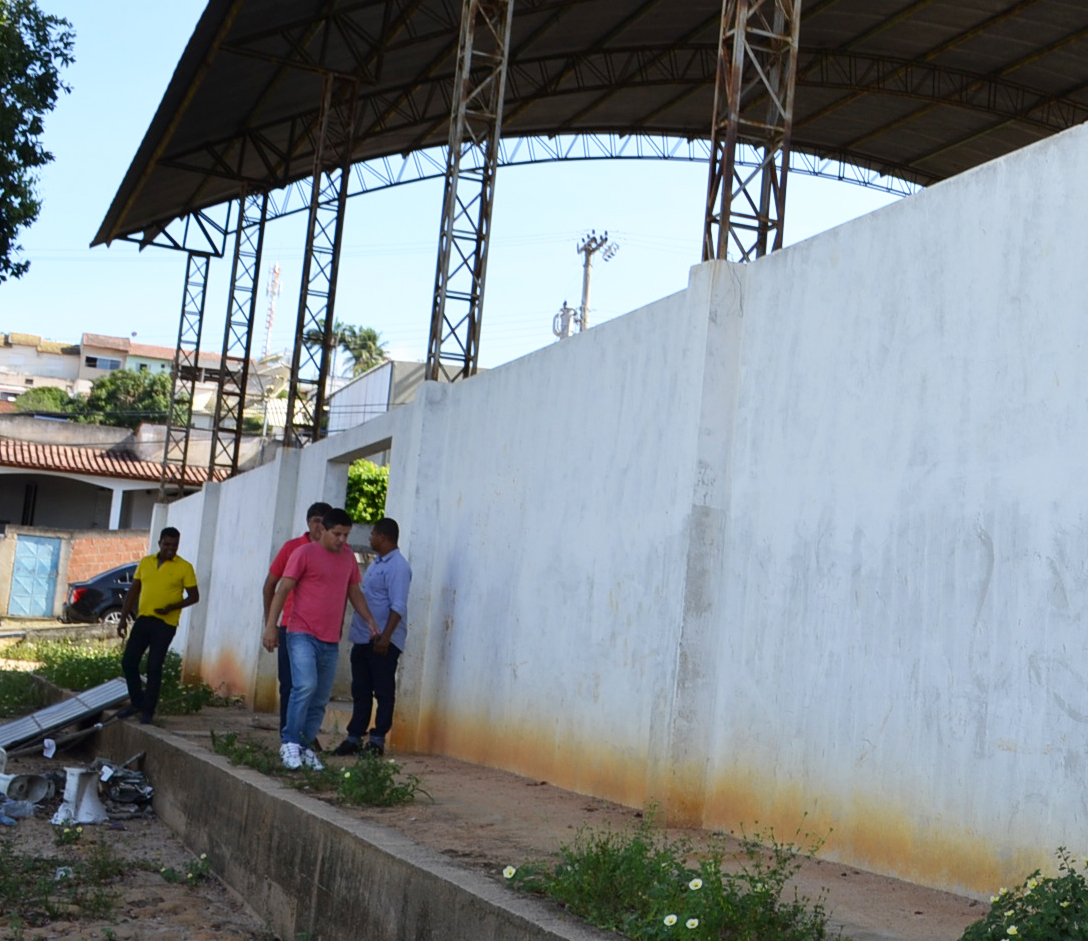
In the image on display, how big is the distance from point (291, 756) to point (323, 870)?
6.66ft

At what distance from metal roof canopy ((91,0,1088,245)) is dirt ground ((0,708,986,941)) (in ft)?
34.8

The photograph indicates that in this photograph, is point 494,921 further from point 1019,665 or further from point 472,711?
point 472,711

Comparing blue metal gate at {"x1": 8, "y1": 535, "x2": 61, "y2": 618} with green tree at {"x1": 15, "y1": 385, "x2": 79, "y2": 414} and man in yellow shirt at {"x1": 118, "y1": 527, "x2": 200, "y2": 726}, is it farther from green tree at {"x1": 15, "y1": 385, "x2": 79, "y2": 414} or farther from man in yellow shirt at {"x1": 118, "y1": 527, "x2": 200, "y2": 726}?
green tree at {"x1": 15, "y1": 385, "x2": 79, "y2": 414}

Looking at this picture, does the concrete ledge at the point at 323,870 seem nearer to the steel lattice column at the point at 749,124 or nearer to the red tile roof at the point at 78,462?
the steel lattice column at the point at 749,124

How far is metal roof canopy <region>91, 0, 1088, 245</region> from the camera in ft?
57.9

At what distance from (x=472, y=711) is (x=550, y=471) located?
1.92 m

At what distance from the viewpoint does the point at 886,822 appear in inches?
202

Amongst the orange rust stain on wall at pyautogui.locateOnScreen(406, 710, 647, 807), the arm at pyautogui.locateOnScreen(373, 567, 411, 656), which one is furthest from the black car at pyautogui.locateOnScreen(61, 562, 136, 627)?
the arm at pyautogui.locateOnScreen(373, 567, 411, 656)

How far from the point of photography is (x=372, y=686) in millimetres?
9273

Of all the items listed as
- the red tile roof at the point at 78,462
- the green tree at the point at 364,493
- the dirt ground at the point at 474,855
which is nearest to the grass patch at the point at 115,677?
the dirt ground at the point at 474,855

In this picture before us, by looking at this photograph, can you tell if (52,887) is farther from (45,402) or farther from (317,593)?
(45,402)

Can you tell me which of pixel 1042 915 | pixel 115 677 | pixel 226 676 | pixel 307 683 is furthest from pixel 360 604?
pixel 226 676

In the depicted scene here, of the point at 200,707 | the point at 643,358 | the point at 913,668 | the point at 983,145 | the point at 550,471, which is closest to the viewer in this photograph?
the point at 913,668

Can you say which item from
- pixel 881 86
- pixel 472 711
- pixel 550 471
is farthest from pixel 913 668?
pixel 881 86
